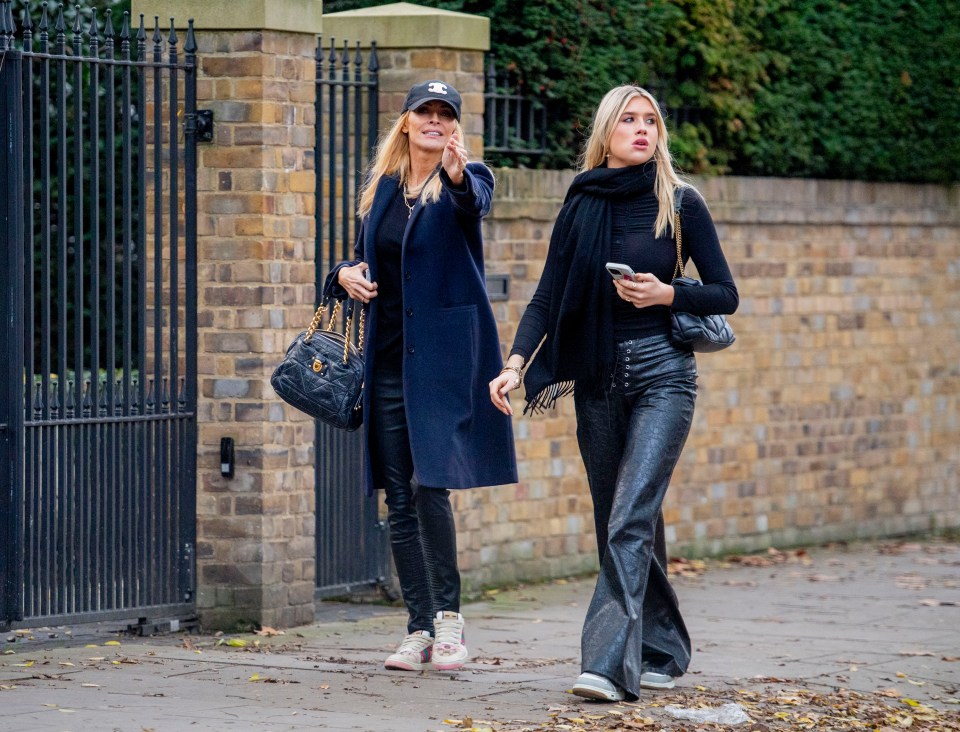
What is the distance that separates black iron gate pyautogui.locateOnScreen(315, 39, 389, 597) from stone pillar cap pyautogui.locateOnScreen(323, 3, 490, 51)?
104 millimetres

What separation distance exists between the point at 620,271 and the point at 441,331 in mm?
866

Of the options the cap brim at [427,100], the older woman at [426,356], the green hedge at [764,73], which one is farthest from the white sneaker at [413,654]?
the green hedge at [764,73]

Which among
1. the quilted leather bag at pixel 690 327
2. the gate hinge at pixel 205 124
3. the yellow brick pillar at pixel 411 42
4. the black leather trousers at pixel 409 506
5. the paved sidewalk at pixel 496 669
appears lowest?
the paved sidewalk at pixel 496 669

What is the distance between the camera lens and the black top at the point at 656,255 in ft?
21.1

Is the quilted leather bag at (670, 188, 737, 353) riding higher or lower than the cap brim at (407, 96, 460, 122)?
lower

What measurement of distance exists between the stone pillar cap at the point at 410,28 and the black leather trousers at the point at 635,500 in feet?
9.40

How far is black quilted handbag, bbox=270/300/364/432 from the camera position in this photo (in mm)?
6781

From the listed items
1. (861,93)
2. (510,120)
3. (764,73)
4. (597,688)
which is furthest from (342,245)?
(861,93)

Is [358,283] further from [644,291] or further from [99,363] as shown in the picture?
[99,363]

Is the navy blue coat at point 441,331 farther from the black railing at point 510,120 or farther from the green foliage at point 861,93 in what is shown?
the green foliage at point 861,93

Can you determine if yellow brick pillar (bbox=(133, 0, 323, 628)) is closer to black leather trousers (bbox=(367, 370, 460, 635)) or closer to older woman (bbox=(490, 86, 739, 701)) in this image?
black leather trousers (bbox=(367, 370, 460, 635))

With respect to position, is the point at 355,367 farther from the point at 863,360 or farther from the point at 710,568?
the point at 863,360

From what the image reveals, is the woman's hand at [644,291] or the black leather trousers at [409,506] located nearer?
the woman's hand at [644,291]

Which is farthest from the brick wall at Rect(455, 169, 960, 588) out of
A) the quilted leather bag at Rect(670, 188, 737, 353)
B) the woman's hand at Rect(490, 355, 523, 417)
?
the quilted leather bag at Rect(670, 188, 737, 353)
